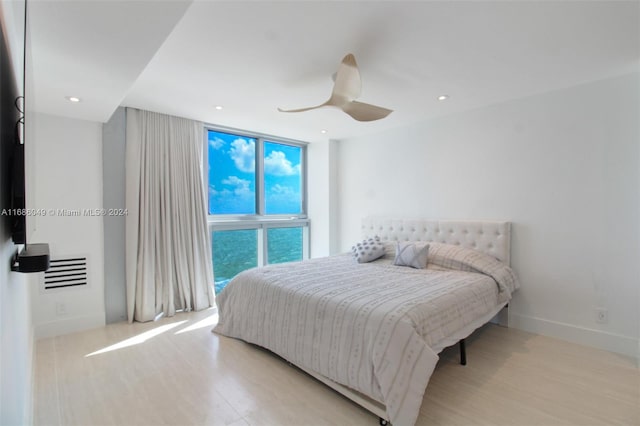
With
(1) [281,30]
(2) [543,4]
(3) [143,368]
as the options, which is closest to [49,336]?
(3) [143,368]

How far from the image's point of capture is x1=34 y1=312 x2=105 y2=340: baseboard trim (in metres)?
3.00

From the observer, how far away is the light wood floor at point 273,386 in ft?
6.21

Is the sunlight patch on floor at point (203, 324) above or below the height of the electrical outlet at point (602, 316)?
below

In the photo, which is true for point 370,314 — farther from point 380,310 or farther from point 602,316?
point 602,316

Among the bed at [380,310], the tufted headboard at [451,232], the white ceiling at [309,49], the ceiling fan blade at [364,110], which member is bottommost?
the bed at [380,310]

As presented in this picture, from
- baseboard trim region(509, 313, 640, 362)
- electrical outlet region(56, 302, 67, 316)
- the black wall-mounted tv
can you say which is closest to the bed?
baseboard trim region(509, 313, 640, 362)

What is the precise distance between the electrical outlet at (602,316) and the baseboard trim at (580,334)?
99mm

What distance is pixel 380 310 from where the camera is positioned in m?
1.98

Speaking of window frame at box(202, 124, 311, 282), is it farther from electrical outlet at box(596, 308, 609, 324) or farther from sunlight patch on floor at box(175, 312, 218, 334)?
electrical outlet at box(596, 308, 609, 324)

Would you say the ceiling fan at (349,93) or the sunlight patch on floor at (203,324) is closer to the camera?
the ceiling fan at (349,93)

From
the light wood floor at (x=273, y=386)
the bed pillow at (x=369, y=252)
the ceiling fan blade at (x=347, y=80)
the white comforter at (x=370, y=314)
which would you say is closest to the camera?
the white comforter at (x=370, y=314)

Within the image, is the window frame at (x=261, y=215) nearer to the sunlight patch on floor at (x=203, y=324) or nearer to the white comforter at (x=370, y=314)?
the sunlight patch on floor at (x=203, y=324)

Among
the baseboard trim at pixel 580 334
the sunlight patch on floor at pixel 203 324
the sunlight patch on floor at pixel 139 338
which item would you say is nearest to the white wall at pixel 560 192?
the baseboard trim at pixel 580 334

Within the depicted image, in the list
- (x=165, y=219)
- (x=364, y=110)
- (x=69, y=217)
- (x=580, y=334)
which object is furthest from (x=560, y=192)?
(x=69, y=217)
